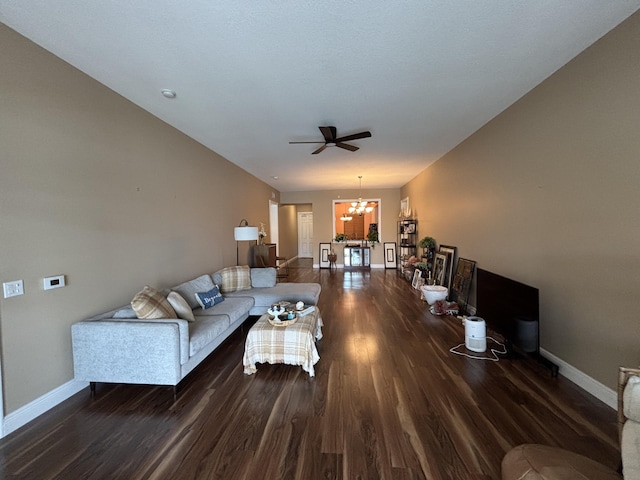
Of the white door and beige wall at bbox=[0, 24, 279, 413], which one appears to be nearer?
beige wall at bbox=[0, 24, 279, 413]

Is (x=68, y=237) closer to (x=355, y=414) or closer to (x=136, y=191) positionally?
(x=136, y=191)

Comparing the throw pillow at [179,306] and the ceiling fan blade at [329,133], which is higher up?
the ceiling fan blade at [329,133]

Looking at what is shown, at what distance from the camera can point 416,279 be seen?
6129mm

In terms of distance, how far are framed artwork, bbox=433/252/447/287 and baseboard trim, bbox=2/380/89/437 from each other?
17.9ft

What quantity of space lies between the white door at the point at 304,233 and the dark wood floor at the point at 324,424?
981 cm

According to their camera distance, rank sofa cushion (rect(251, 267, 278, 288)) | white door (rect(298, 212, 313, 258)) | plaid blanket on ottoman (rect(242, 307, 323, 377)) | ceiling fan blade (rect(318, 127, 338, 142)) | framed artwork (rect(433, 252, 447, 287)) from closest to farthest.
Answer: plaid blanket on ottoman (rect(242, 307, 323, 377)), ceiling fan blade (rect(318, 127, 338, 142)), sofa cushion (rect(251, 267, 278, 288)), framed artwork (rect(433, 252, 447, 287)), white door (rect(298, 212, 313, 258))

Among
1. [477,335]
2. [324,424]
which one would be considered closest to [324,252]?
[477,335]

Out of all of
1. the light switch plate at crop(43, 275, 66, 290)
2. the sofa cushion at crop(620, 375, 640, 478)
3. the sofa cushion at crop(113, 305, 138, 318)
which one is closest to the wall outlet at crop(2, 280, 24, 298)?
the light switch plate at crop(43, 275, 66, 290)

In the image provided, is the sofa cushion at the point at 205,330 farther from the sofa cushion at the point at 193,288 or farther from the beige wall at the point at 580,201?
the beige wall at the point at 580,201

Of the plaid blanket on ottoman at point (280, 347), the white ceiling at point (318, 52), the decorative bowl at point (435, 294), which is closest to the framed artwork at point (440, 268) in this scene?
the decorative bowl at point (435, 294)

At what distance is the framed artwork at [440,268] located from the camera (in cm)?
516

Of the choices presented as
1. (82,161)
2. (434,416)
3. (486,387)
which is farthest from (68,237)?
(486,387)

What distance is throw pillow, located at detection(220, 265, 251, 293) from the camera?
13.9ft

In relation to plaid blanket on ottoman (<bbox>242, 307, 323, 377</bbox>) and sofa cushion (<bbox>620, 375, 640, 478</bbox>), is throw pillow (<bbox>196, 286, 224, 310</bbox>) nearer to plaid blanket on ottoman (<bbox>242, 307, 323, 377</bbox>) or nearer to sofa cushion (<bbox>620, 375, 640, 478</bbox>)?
plaid blanket on ottoman (<bbox>242, 307, 323, 377</bbox>)
